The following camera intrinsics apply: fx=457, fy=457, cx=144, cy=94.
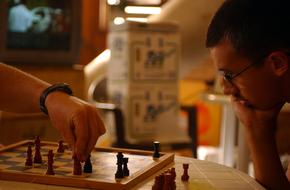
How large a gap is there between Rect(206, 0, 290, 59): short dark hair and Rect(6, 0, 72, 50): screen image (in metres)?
1.85

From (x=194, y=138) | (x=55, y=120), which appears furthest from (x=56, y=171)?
(x=194, y=138)

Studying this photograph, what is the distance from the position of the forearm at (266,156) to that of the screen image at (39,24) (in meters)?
1.78

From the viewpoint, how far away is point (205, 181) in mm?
1063

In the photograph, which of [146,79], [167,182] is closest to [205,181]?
[167,182]

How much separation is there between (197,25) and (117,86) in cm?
109

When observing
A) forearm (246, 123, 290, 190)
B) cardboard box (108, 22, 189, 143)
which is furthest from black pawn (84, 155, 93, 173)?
cardboard box (108, 22, 189, 143)

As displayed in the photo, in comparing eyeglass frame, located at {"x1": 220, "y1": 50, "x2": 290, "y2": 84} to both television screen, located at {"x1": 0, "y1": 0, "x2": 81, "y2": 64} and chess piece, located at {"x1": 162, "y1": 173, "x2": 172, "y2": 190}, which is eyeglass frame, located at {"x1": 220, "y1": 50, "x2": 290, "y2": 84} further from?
television screen, located at {"x1": 0, "y1": 0, "x2": 81, "y2": 64}

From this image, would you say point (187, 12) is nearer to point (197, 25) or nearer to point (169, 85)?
point (197, 25)

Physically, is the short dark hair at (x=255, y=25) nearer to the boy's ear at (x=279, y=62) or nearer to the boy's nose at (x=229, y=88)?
the boy's ear at (x=279, y=62)

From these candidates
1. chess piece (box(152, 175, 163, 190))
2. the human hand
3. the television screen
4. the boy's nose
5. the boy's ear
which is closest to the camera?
chess piece (box(152, 175, 163, 190))

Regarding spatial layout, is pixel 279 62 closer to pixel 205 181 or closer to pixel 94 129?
pixel 205 181

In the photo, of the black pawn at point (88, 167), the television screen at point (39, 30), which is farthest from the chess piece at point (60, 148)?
the television screen at point (39, 30)

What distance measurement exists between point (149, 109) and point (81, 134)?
102 inches

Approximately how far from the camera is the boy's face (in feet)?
3.87
